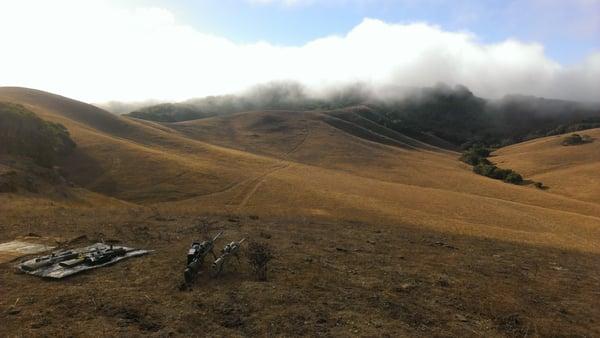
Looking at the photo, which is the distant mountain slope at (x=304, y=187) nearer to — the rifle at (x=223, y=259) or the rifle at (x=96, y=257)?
the rifle at (x=223, y=259)

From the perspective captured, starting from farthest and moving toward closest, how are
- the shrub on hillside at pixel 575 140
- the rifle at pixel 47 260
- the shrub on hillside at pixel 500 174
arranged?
the shrub on hillside at pixel 575 140 < the shrub on hillside at pixel 500 174 < the rifle at pixel 47 260

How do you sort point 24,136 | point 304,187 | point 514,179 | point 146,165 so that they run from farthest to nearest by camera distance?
point 514,179
point 146,165
point 304,187
point 24,136

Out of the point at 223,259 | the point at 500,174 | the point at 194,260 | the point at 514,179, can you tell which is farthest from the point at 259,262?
the point at 500,174

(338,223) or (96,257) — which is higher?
(96,257)

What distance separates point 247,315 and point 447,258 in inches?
584

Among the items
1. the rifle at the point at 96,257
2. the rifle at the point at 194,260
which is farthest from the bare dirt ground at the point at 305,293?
the rifle at the point at 96,257

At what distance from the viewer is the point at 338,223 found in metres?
34.8

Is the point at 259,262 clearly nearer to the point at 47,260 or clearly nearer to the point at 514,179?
A: the point at 47,260

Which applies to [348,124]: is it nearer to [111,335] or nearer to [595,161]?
[595,161]

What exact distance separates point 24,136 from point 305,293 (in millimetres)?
43001

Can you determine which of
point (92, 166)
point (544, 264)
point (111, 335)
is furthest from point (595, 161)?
point (111, 335)

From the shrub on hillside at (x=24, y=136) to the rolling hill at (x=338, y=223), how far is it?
506 cm

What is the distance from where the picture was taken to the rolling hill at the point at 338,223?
15672mm

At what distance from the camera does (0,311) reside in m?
13.2
